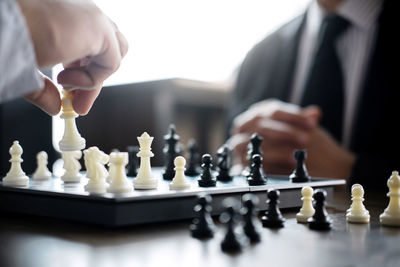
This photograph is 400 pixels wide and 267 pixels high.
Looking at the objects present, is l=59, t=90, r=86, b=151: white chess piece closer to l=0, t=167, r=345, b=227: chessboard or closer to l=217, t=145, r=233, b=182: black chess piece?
l=0, t=167, r=345, b=227: chessboard

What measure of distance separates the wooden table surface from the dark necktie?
1973 millimetres

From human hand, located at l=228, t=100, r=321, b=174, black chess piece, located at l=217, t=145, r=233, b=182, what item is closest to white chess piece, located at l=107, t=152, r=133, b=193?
black chess piece, located at l=217, t=145, r=233, b=182

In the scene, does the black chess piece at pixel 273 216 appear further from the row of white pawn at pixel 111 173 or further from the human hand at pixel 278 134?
the human hand at pixel 278 134

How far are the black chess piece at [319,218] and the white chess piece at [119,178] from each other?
377mm

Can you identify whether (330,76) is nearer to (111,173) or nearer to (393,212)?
(393,212)

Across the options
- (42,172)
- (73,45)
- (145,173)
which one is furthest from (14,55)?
(42,172)

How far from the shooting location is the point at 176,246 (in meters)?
0.75

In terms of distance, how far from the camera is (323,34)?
2889 millimetres

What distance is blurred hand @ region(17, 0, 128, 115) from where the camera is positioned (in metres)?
0.94

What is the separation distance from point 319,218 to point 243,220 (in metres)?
0.20

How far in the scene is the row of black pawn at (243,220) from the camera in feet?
2.35

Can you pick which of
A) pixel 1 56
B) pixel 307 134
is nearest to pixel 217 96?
pixel 307 134

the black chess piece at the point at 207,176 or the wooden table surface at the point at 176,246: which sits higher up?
the black chess piece at the point at 207,176

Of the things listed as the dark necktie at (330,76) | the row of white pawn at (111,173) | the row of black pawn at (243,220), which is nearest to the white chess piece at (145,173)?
the row of white pawn at (111,173)
